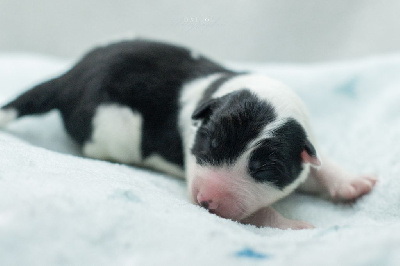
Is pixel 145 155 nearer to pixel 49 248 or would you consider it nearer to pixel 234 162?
pixel 234 162

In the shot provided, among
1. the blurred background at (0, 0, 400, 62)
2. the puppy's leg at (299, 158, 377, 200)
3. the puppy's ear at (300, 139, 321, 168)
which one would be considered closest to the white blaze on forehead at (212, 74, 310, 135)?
the puppy's ear at (300, 139, 321, 168)

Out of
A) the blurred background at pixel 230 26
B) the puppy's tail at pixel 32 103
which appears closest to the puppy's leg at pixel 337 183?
the puppy's tail at pixel 32 103

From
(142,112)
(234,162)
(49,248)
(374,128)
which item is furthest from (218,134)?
(374,128)

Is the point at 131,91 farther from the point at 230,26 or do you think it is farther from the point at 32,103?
the point at 230,26

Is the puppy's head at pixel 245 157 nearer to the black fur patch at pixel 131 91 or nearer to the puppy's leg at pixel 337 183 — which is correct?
the puppy's leg at pixel 337 183

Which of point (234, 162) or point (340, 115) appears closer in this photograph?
point (234, 162)

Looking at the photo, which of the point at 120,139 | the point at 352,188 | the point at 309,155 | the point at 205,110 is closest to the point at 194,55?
the point at 120,139
